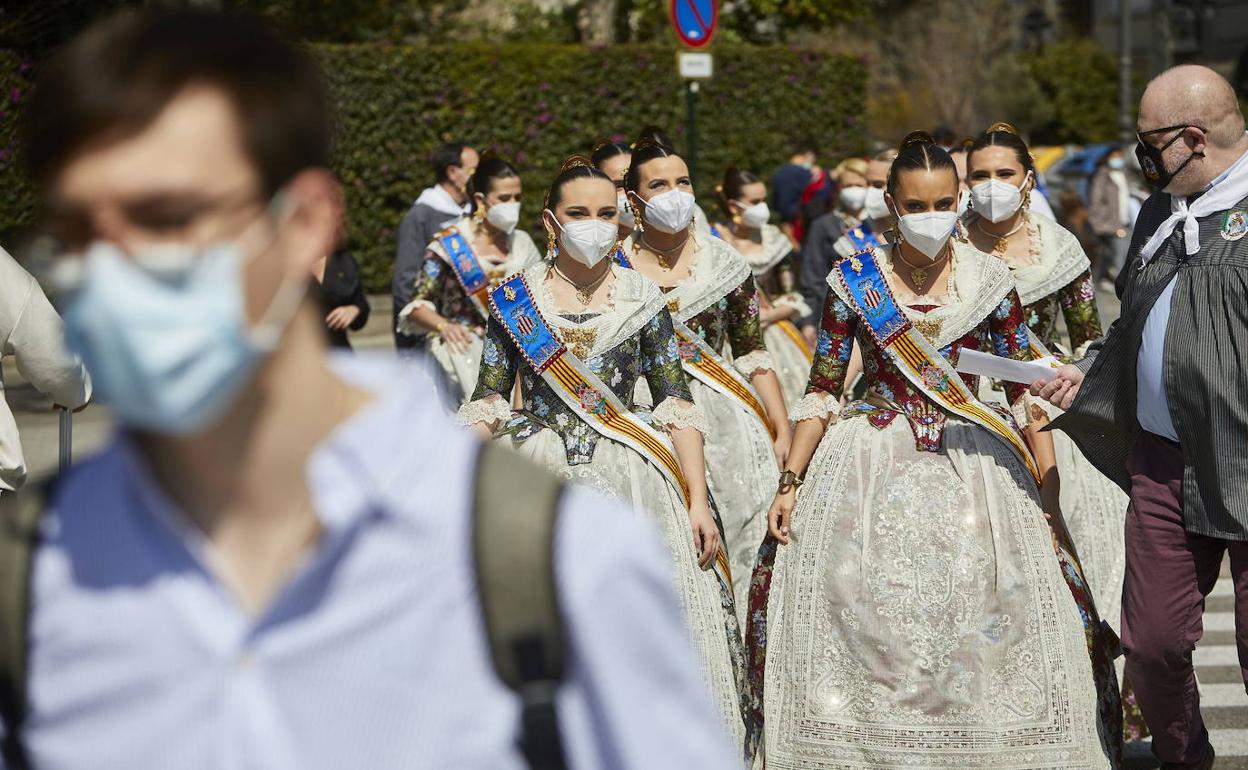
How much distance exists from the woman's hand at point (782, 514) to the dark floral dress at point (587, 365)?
0.39 metres

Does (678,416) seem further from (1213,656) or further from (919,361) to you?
(1213,656)

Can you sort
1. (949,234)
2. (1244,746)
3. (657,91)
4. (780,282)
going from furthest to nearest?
(657,91) → (780,282) → (1244,746) → (949,234)

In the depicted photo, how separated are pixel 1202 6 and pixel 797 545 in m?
22.5

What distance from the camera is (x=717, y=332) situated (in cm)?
704

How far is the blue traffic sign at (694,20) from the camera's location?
1192cm

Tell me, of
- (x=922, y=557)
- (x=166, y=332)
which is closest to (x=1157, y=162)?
(x=922, y=557)

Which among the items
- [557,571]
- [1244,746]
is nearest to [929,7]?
[1244,746]

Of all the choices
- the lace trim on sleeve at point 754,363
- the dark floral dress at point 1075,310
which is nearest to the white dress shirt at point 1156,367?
the dark floral dress at point 1075,310

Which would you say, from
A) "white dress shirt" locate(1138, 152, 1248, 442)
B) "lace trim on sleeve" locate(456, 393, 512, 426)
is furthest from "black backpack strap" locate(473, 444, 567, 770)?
"lace trim on sleeve" locate(456, 393, 512, 426)

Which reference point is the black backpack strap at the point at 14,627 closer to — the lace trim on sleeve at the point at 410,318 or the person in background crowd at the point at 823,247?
the lace trim on sleeve at the point at 410,318

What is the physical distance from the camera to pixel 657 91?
63.7ft

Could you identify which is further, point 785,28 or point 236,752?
point 785,28

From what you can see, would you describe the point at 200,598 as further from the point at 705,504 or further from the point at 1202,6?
the point at 1202,6

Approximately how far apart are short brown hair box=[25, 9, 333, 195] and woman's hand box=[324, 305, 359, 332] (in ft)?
23.0
